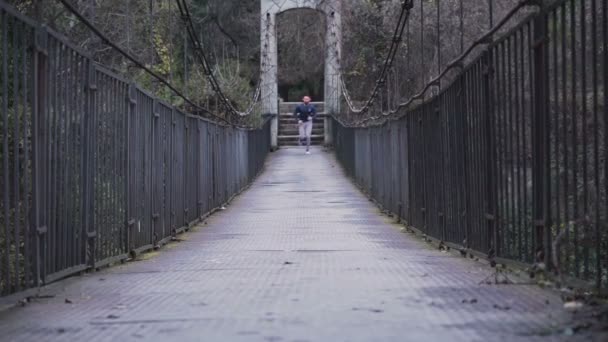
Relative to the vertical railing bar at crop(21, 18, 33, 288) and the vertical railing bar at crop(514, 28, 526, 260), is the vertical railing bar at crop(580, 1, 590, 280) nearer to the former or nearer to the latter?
the vertical railing bar at crop(514, 28, 526, 260)

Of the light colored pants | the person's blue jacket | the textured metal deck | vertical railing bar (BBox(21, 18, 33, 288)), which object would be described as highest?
the person's blue jacket

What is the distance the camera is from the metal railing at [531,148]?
4484mm

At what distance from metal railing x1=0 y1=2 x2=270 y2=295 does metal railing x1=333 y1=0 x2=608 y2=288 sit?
8.17 feet

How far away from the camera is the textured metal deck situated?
150 inches

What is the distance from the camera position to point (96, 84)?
661 cm

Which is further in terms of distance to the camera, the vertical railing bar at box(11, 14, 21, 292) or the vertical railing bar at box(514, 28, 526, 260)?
the vertical railing bar at box(514, 28, 526, 260)

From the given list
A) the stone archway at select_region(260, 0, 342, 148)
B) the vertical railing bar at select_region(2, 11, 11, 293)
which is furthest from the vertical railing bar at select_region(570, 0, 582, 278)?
the stone archway at select_region(260, 0, 342, 148)

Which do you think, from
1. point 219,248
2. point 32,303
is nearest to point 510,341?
point 32,303

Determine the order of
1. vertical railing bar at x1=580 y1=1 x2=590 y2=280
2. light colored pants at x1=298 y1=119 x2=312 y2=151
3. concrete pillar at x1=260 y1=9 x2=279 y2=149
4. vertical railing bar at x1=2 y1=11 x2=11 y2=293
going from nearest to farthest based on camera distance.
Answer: vertical railing bar at x1=580 y1=1 x2=590 y2=280 < vertical railing bar at x1=2 y1=11 x2=11 y2=293 < light colored pants at x1=298 y1=119 x2=312 y2=151 < concrete pillar at x1=260 y1=9 x2=279 y2=149

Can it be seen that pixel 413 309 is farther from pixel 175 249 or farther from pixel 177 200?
pixel 177 200

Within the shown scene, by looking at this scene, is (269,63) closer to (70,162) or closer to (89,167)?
(89,167)

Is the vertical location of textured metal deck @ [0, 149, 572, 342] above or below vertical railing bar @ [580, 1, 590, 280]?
below

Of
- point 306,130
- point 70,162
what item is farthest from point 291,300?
point 306,130

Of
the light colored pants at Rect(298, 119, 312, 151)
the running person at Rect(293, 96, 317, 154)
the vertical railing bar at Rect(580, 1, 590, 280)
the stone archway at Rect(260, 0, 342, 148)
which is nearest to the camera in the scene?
the vertical railing bar at Rect(580, 1, 590, 280)
